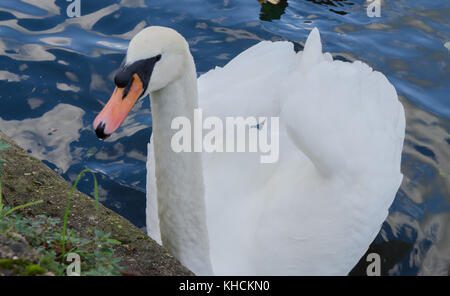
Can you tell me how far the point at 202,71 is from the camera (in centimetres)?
672

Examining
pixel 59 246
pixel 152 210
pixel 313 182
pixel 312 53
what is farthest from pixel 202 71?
pixel 59 246

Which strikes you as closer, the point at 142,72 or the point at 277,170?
the point at 142,72

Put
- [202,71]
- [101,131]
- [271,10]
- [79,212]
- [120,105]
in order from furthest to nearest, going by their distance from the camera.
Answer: [271,10] → [202,71] → [79,212] → [120,105] → [101,131]

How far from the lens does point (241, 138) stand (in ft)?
15.8

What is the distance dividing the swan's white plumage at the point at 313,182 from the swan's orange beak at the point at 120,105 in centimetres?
131

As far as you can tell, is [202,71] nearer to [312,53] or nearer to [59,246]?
[312,53]

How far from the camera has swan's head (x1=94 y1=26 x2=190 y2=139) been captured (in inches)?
115

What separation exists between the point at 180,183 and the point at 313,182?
1.06 metres

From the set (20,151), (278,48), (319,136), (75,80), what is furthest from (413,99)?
(20,151)

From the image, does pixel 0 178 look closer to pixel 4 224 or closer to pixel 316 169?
pixel 4 224

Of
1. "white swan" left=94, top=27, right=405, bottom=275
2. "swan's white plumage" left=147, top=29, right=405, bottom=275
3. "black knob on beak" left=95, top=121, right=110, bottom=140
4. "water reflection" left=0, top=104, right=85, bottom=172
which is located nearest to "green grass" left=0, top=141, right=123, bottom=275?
"black knob on beak" left=95, top=121, right=110, bottom=140

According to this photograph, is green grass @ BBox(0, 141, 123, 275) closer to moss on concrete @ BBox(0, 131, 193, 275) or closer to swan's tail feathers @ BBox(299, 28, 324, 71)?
moss on concrete @ BBox(0, 131, 193, 275)

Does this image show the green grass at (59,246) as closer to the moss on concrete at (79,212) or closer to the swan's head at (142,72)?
the moss on concrete at (79,212)

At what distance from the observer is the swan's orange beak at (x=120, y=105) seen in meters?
2.88
